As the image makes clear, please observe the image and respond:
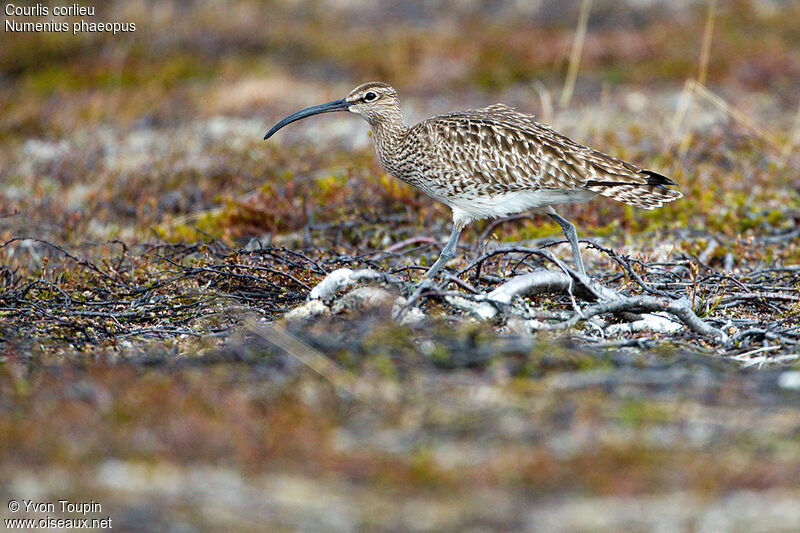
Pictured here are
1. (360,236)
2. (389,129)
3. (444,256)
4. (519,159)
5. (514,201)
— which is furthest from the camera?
(360,236)

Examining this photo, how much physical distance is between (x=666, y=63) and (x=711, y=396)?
11807mm

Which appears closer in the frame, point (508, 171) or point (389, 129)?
point (508, 171)

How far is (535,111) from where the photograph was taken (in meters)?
12.7

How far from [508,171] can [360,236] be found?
227 centimetres

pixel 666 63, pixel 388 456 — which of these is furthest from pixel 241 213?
pixel 666 63

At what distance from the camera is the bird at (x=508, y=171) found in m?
6.14

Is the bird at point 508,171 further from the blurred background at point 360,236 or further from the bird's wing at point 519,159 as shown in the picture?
the blurred background at point 360,236

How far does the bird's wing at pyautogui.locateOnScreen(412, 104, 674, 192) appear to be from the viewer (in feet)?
20.2

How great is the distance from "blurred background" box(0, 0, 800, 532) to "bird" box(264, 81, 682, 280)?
1156 millimetres

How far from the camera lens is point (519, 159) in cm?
622

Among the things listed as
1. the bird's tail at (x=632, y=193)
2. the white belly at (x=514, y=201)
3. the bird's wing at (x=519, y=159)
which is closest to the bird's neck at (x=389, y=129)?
the bird's wing at (x=519, y=159)

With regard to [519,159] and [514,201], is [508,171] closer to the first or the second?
[519,159]

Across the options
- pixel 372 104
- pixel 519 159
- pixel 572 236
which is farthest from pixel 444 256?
pixel 372 104

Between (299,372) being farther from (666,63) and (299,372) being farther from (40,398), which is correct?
(666,63)
